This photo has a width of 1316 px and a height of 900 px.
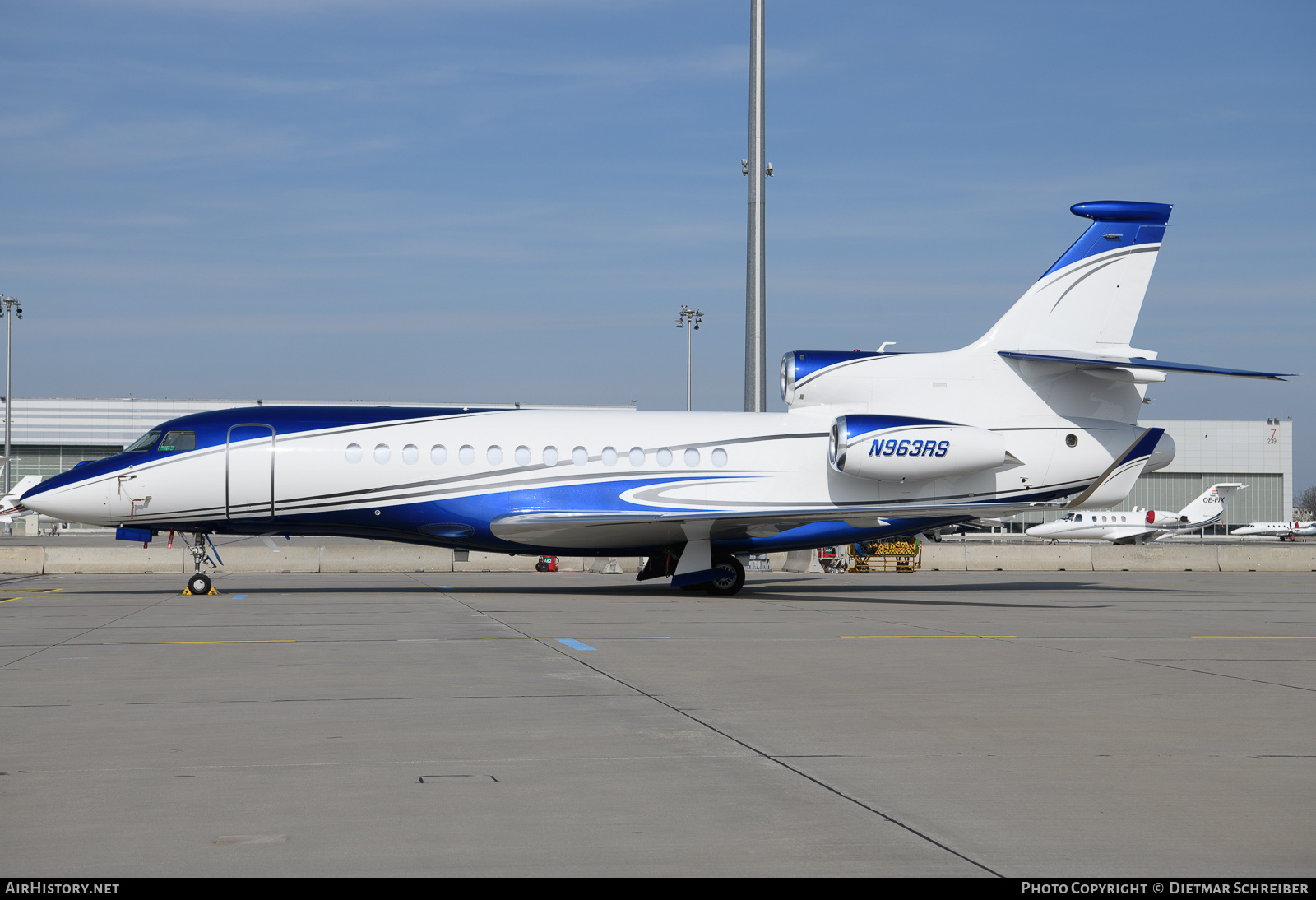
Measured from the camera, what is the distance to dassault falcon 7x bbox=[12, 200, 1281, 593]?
21031 millimetres

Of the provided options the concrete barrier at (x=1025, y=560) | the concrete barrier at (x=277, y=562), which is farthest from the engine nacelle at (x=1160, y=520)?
the concrete barrier at (x=277, y=562)

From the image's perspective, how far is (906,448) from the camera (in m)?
22.0

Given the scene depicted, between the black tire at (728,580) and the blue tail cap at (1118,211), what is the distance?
9832 mm

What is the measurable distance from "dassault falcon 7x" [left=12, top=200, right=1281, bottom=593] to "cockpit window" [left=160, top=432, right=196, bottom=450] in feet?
0.10

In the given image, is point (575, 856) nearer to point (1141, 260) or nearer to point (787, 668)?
point (787, 668)

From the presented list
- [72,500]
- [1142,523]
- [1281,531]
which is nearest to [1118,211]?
[72,500]

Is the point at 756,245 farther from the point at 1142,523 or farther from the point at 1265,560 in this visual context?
→ the point at 1142,523

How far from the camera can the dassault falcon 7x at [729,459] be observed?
21.0 metres

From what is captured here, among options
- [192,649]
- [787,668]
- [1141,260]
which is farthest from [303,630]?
[1141,260]

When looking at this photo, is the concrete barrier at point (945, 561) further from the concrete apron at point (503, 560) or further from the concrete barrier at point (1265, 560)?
the concrete barrier at point (1265, 560)

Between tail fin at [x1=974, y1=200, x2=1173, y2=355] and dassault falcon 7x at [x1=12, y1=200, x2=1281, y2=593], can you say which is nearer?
dassault falcon 7x at [x1=12, y1=200, x2=1281, y2=593]

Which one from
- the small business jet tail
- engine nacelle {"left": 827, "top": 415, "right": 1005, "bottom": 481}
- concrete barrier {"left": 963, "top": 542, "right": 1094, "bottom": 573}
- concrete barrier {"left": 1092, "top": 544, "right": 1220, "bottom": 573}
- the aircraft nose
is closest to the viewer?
the aircraft nose

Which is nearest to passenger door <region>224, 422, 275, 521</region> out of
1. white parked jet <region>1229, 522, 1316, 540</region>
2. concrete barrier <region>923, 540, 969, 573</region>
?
concrete barrier <region>923, 540, 969, 573</region>

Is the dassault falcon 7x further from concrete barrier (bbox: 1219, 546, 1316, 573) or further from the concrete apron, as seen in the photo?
concrete barrier (bbox: 1219, 546, 1316, 573)
